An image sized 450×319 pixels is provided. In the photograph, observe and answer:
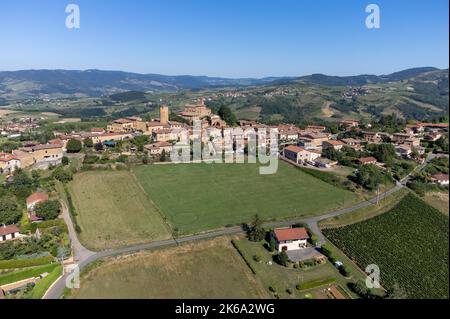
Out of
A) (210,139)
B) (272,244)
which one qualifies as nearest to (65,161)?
(210,139)

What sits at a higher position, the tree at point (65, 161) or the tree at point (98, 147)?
the tree at point (98, 147)

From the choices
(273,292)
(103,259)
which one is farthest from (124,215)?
(273,292)

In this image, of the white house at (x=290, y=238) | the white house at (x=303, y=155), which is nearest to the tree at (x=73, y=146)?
the white house at (x=303, y=155)

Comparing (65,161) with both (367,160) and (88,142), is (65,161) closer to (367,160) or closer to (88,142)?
(88,142)

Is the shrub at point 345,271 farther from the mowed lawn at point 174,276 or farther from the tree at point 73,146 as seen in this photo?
the tree at point 73,146

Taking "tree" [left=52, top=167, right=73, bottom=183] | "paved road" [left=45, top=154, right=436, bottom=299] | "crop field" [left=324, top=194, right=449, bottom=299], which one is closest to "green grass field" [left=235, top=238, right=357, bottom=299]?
"crop field" [left=324, top=194, right=449, bottom=299]
